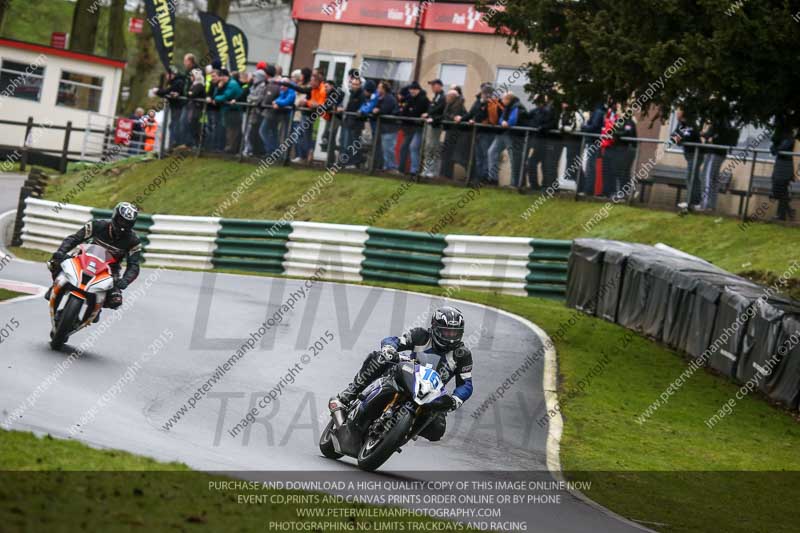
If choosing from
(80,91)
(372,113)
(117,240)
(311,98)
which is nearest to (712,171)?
(372,113)

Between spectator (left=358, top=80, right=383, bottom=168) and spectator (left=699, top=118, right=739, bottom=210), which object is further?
spectator (left=358, top=80, right=383, bottom=168)

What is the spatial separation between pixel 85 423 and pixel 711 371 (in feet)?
32.8

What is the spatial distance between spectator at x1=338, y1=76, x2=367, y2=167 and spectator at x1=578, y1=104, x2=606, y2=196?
17.9 feet

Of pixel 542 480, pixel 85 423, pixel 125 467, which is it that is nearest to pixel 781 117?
pixel 542 480

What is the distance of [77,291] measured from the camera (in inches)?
529

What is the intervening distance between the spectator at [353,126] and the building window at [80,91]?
65.5 feet

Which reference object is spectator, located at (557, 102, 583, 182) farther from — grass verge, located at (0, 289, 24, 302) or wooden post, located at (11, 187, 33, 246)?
wooden post, located at (11, 187, 33, 246)

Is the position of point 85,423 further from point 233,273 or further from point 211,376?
point 233,273

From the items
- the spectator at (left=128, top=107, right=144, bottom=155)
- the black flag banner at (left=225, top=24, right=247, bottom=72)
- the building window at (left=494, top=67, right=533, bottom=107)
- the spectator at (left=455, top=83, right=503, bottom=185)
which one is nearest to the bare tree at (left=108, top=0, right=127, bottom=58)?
the spectator at (left=128, top=107, right=144, bottom=155)

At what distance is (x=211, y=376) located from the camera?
13727 mm

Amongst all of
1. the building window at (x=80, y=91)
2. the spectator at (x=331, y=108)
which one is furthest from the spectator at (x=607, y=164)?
the building window at (x=80, y=91)

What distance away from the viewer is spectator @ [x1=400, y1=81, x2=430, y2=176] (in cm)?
2583

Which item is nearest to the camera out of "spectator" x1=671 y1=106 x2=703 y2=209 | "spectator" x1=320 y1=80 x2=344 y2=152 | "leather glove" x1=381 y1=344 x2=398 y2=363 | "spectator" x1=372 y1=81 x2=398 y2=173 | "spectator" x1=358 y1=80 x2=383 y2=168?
"leather glove" x1=381 y1=344 x2=398 y2=363

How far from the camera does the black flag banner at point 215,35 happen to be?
110 feet
